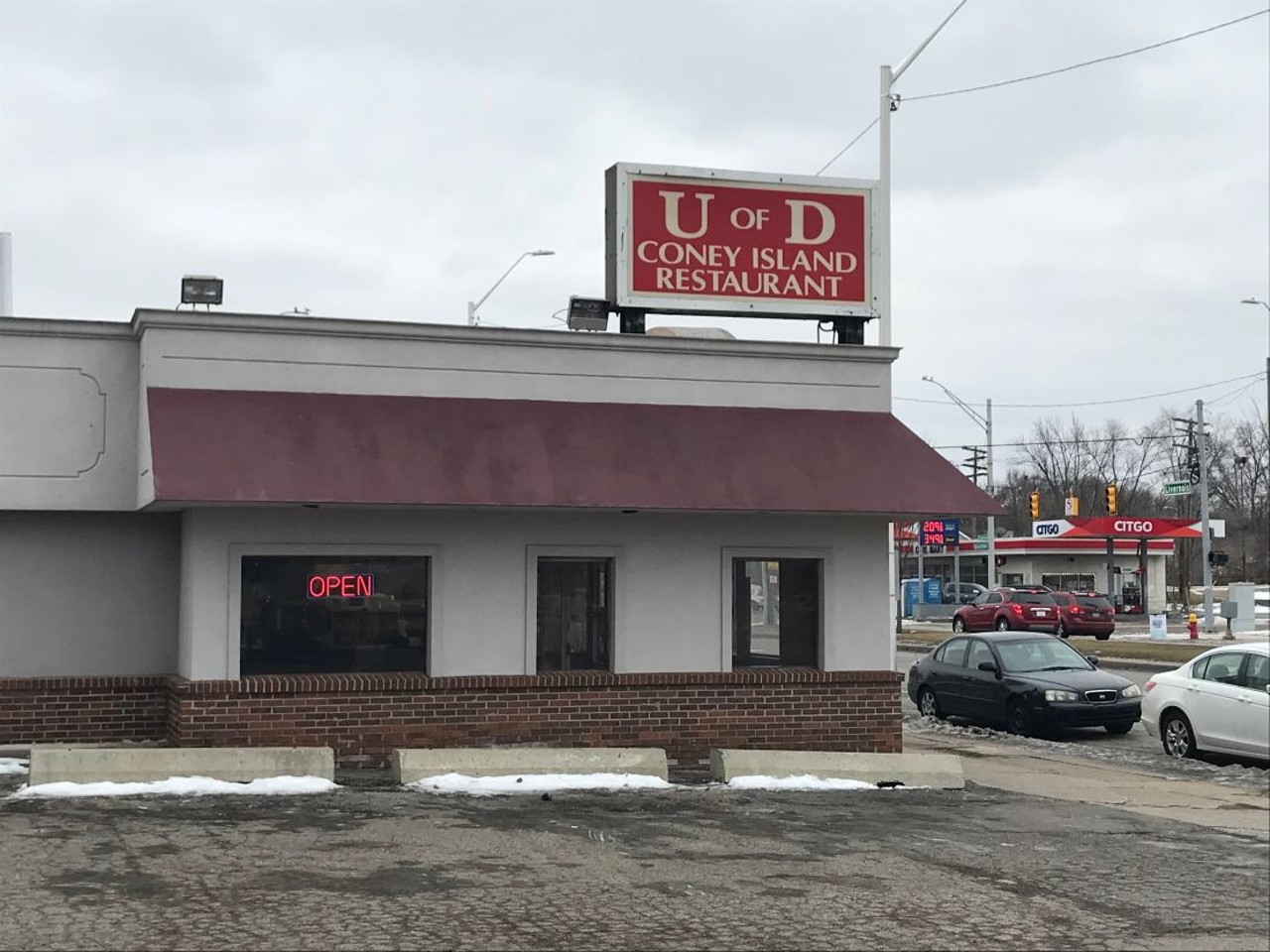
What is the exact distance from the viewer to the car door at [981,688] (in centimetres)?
2109

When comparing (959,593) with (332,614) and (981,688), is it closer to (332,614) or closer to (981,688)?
(981,688)

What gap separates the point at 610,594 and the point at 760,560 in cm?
174

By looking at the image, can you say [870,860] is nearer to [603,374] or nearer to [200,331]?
[603,374]

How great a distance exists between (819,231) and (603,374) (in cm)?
331

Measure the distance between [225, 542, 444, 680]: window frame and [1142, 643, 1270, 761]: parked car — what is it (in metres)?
8.80

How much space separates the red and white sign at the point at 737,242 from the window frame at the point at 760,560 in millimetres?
2750

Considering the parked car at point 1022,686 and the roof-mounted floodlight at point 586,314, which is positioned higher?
the roof-mounted floodlight at point 586,314

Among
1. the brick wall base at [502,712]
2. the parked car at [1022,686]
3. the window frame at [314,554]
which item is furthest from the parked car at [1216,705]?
the window frame at [314,554]

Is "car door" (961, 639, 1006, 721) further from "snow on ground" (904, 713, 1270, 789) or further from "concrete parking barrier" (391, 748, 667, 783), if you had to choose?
"concrete parking barrier" (391, 748, 667, 783)

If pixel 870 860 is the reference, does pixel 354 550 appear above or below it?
above

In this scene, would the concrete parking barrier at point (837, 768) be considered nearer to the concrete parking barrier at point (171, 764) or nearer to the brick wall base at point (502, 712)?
the brick wall base at point (502, 712)

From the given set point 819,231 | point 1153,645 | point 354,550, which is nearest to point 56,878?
point 354,550

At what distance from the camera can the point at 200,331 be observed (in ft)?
48.5

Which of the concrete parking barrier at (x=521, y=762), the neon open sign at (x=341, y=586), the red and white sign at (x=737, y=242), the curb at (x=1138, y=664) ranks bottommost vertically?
the curb at (x=1138, y=664)
